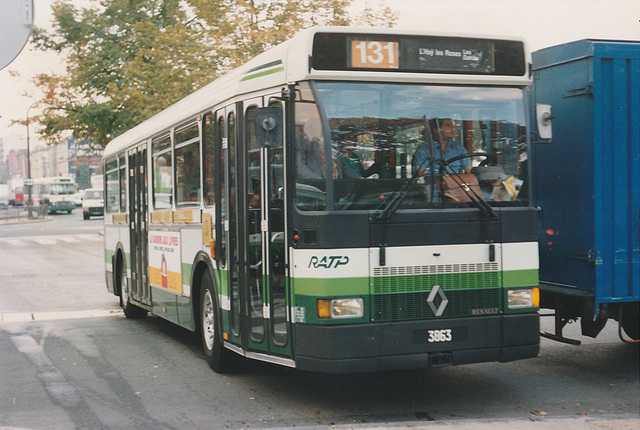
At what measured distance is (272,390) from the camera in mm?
7727

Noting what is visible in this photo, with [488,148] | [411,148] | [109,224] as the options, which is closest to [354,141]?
[411,148]

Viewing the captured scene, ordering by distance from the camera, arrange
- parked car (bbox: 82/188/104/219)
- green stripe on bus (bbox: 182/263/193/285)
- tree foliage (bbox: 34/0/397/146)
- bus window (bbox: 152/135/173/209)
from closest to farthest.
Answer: green stripe on bus (bbox: 182/263/193/285)
bus window (bbox: 152/135/173/209)
tree foliage (bbox: 34/0/397/146)
parked car (bbox: 82/188/104/219)

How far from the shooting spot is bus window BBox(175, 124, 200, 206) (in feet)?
29.4

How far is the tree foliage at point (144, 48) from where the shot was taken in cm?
1964

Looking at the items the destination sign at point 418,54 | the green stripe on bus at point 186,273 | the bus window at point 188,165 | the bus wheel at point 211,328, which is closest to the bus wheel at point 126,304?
the green stripe on bus at point 186,273

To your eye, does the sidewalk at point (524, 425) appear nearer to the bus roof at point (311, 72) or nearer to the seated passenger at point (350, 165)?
the seated passenger at point (350, 165)

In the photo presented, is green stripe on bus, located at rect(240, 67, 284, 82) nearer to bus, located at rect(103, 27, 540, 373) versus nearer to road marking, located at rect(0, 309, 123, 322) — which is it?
bus, located at rect(103, 27, 540, 373)

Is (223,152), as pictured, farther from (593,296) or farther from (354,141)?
(593,296)

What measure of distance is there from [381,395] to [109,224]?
833 cm

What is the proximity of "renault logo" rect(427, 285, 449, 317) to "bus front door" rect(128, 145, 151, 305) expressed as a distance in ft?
19.5

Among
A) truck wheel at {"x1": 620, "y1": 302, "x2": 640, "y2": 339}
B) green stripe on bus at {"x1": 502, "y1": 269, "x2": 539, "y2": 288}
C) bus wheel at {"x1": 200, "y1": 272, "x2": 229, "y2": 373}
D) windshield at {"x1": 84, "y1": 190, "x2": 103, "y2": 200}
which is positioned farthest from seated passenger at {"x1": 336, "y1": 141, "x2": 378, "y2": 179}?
windshield at {"x1": 84, "y1": 190, "x2": 103, "y2": 200}

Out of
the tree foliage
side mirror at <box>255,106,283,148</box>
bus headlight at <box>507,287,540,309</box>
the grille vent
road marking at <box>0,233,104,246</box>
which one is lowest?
road marking at <box>0,233,104,246</box>

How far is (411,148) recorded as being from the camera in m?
6.62

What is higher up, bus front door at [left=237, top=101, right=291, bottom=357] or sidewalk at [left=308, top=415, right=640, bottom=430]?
bus front door at [left=237, top=101, right=291, bottom=357]
